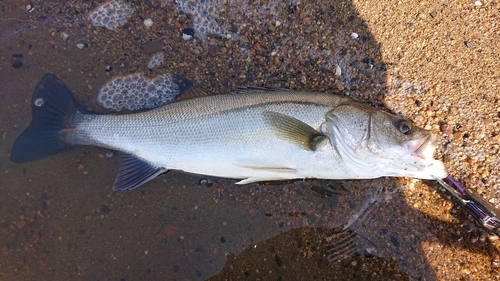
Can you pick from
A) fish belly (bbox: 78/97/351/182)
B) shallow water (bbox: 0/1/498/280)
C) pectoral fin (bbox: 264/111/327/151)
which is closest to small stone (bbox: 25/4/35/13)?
shallow water (bbox: 0/1/498/280)

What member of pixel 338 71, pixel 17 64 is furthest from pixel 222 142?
pixel 17 64

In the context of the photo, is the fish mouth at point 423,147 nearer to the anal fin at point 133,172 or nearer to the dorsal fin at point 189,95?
the dorsal fin at point 189,95

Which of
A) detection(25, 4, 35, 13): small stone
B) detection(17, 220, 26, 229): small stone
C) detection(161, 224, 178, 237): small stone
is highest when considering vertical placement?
detection(25, 4, 35, 13): small stone

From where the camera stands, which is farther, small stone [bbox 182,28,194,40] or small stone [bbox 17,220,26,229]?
small stone [bbox 182,28,194,40]

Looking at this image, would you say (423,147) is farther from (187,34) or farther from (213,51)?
(187,34)

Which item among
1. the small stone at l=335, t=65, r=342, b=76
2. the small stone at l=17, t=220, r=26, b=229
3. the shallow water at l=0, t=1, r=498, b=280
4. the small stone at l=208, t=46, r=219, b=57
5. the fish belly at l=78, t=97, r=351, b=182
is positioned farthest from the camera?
the small stone at l=208, t=46, r=219, b=57

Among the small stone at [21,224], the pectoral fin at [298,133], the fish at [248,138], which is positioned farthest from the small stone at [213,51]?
the small stone at [21,224]

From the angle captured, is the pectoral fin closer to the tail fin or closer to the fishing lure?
the fishing lure

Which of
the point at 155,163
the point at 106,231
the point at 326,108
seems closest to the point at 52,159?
the point at 106,231
